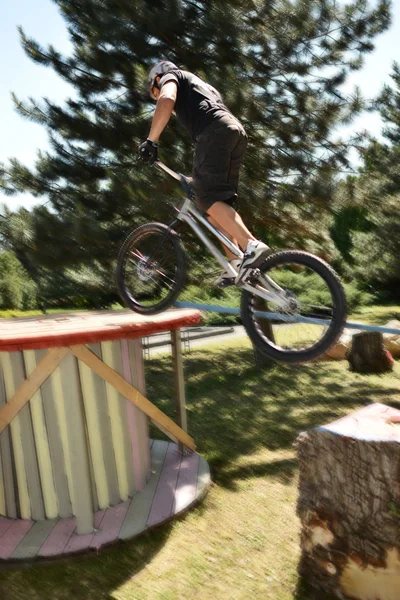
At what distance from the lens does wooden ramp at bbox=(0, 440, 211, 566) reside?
4.02 meters

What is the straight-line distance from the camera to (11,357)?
171 inches

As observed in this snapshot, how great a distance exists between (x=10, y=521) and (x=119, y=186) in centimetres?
391

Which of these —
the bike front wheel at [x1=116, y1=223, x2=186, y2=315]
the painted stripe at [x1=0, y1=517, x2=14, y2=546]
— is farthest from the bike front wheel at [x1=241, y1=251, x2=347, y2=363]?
the painted stripe at [x1=0, y1=517, x2=14, y2=546]

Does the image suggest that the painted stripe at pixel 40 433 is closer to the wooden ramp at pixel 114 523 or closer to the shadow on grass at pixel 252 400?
the wooden ramp at pixel 114 523

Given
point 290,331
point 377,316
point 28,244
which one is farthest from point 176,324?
point 377,316

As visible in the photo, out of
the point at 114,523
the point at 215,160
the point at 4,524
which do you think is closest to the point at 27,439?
the point at 4,524

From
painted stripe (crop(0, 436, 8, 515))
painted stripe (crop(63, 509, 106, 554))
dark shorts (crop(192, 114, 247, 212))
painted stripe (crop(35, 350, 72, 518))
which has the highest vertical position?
dark shorts (crop(192, 114, 247, 212))

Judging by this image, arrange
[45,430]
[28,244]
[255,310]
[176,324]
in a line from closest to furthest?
[255,310] < [45,430] < [176,324] < [28,244]

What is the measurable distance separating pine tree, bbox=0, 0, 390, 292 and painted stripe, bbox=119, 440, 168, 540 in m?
2.75

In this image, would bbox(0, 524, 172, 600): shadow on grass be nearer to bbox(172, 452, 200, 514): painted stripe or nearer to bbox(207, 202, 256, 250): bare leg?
bbox(172, 452, 200, 514): painted stripe

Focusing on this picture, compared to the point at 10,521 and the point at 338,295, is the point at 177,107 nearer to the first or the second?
the point at 338,295

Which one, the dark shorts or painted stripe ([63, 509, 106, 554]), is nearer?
the dark shorts

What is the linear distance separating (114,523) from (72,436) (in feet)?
2.40

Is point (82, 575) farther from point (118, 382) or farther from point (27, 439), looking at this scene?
point (118, 382)
